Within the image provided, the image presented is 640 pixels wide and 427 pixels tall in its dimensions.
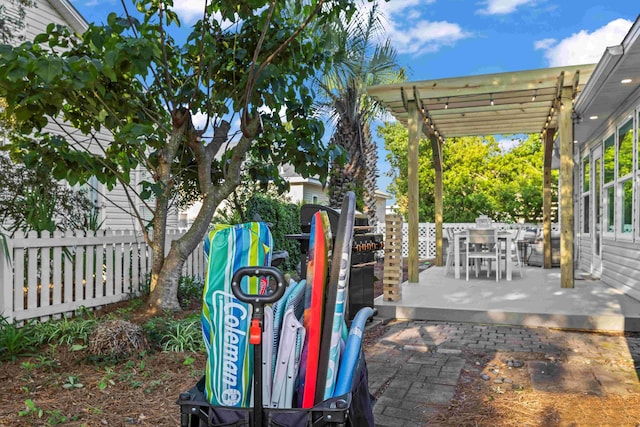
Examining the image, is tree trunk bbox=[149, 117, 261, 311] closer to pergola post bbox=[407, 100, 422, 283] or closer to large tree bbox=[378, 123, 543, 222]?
pergola post bbox=[407, 100, 422, 283]

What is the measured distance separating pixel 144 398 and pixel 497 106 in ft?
22.1

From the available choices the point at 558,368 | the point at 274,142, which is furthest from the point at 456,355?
the point at 274,142

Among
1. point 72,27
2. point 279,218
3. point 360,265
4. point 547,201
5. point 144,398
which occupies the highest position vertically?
point 72,27

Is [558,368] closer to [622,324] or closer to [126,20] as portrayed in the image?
[622,324]

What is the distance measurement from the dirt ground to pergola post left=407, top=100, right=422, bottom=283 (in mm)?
3604

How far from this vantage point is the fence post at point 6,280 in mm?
4168

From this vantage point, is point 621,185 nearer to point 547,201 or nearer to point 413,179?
point 413,179

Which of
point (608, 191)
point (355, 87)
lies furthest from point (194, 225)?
point (355, 87)

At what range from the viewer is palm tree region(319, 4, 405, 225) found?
37.4ft

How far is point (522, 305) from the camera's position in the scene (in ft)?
17.7

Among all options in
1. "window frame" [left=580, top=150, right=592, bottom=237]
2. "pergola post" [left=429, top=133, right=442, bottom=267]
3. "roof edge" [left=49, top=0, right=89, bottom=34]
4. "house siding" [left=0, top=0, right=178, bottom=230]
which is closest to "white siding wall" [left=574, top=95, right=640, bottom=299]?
"window frame" [left=580, top=150, right=592, bottom=237]

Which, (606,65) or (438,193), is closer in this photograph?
(606,65)

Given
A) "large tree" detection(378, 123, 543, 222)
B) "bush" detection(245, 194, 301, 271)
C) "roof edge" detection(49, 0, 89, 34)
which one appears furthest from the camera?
"large tree" detection(378, 123, 543, 222)

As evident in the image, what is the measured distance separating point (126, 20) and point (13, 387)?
10.8ft
